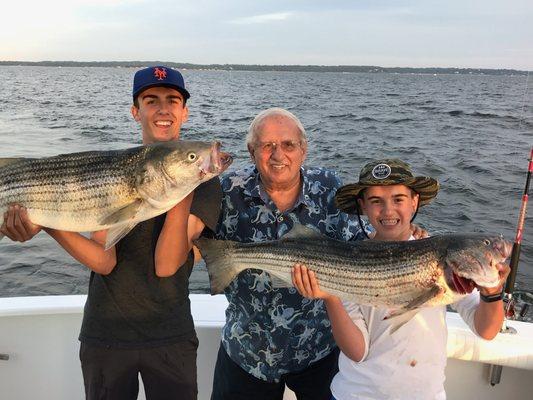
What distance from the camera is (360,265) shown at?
320 cm

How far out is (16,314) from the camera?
4.55 m

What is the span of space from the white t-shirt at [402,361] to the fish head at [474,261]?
32 centimetres

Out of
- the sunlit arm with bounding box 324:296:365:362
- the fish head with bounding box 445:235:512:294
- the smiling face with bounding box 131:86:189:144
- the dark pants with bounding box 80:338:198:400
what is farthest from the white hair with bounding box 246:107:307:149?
the dark pants with bounding box 80:338:198:400

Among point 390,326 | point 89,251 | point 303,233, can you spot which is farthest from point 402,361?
point 89,251

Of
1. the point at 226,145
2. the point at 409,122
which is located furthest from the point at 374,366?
the point at 409,122

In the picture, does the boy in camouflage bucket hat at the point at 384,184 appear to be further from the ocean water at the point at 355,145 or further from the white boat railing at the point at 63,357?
the ocean water at the point at 355,145

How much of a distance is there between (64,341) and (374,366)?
294 centimetres

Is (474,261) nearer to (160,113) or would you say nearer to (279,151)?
(279,151)

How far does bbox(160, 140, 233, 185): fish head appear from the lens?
3.23 m

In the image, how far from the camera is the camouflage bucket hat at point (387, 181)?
10.8 ft

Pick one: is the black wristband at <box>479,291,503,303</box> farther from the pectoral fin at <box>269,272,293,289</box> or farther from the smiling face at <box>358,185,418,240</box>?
the pectoral fin at <box>269,272,293,289</box>

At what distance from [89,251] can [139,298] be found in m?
0.47

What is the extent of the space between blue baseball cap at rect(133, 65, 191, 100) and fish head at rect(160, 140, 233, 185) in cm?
61

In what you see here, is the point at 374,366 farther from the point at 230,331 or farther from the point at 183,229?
the point at 183,229
